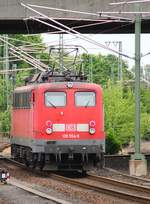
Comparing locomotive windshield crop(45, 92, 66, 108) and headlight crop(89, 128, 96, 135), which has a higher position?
locomotive windshield crop(45, 92, 66, 108)

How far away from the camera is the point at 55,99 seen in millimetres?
23594

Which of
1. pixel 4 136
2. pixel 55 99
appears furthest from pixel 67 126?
pixel 4 136

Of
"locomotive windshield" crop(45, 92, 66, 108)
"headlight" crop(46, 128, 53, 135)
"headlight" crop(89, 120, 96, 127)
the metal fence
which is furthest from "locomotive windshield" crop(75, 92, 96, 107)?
the metal fence

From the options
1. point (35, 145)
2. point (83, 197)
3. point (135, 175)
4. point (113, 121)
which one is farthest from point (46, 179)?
point (113, 121)

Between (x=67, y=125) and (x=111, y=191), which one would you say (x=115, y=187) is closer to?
(x=111, y=191)

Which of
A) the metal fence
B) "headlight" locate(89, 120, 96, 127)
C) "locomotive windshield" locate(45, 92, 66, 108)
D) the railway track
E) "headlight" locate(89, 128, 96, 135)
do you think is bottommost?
the railway track

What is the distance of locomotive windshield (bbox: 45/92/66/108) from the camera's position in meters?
23.5

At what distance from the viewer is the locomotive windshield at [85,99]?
2355cm

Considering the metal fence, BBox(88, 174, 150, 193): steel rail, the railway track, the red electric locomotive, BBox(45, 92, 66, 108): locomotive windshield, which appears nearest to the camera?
the railway track

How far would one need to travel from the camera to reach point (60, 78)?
79.7 ft

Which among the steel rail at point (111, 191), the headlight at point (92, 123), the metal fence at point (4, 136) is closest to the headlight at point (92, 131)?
the headlight at point (92, 123)

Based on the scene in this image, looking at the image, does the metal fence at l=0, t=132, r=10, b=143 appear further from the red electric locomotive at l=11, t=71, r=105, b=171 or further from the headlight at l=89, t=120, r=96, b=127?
the headlight at l=89, t=120, r=96, b=127

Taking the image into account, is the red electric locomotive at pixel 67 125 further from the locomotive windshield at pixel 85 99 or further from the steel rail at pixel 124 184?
the steel rail at pixel 124 184

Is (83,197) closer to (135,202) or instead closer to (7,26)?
(135,202)
